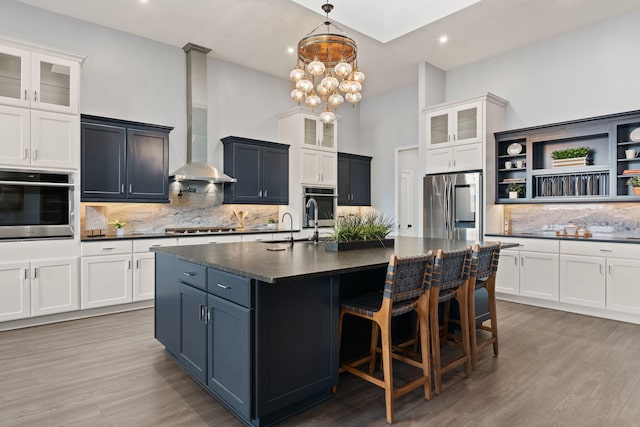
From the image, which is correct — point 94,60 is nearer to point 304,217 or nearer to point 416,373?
point 304,217

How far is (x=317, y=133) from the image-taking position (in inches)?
267

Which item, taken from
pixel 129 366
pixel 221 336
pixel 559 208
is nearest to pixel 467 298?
pixel 221 336

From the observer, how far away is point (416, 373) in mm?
2840

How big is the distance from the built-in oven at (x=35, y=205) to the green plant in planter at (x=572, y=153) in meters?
6.19

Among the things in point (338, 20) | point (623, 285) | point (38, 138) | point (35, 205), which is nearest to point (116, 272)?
point (35, 205)

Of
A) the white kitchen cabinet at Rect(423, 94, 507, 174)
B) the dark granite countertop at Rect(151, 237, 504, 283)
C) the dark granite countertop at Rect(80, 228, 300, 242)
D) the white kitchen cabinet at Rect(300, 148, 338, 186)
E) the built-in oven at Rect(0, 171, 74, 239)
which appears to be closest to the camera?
the dark granite countertop at Rect(151, 237, 504, 283)

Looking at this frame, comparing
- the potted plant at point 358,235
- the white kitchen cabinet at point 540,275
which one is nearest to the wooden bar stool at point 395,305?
the potted plant at point 358,235

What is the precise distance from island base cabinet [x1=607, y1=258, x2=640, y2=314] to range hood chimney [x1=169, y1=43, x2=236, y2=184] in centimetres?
504

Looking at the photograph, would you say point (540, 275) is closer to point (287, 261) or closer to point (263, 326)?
point (287, 261)

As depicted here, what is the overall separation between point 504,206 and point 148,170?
5323mm

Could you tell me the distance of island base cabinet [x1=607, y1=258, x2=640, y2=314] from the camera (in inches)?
165

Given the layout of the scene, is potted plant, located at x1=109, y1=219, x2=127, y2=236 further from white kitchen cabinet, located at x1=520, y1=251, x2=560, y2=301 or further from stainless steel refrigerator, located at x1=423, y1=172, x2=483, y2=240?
white kitchen cabinet, located at x1=520, y1=251, x2=560, y2=301

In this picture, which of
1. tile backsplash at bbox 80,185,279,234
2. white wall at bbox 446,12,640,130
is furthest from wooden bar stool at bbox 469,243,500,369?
tile backsplash at bbox 80,185,279,234

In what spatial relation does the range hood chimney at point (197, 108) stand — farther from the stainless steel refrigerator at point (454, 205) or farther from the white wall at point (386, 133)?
the white wall at point (386, 133)
